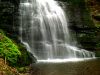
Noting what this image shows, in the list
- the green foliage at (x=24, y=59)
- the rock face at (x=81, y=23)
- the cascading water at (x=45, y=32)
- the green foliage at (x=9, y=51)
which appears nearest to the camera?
the green foliage at (x=9, y=51)

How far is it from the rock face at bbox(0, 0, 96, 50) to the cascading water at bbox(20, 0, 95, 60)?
50cm

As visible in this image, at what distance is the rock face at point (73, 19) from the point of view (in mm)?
19328

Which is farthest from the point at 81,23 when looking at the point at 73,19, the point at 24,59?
the point at 24,59

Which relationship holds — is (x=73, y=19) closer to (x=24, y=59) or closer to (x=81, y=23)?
(x=81, y=23)

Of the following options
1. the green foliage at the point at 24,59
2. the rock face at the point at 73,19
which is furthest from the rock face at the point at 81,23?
the green foliage at the point at 24,59

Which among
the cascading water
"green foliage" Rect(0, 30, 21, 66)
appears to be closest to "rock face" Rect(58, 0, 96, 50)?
the cascading water

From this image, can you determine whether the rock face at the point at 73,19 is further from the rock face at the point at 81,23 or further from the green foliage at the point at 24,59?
the green foliage at the point at 24,59

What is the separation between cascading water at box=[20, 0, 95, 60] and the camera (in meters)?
19.3

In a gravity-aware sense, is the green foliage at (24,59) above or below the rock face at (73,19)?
below

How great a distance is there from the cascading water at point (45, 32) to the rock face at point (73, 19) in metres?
0.50

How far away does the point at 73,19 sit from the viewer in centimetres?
2170

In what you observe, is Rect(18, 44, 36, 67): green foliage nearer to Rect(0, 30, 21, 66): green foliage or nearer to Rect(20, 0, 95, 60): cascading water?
Rect(0, 30, 21, 66): green foliage

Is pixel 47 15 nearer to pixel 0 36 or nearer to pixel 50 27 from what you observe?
pixel 50 27

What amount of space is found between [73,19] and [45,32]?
276 centimetres
